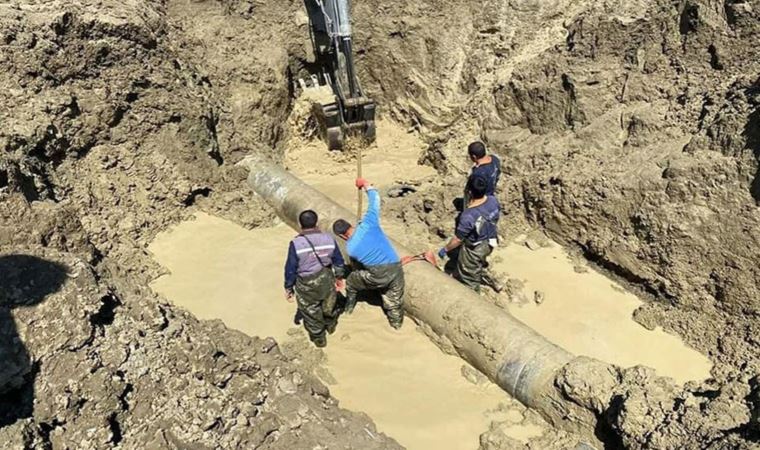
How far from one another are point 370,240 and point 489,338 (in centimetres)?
147

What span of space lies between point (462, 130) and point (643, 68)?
2.77 m

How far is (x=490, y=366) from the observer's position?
558 cm

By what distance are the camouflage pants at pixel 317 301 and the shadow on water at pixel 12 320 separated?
7.13ft

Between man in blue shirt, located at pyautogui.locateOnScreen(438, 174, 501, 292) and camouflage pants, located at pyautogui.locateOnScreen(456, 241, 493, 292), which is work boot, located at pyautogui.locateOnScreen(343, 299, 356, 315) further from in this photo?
camouflage pants, located at pyautogui.locateOnScreen(456, 241, 493, 292)

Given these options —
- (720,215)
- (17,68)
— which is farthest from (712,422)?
(17,68)

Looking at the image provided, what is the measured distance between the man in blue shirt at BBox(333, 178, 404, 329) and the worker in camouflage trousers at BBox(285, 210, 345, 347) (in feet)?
0.64

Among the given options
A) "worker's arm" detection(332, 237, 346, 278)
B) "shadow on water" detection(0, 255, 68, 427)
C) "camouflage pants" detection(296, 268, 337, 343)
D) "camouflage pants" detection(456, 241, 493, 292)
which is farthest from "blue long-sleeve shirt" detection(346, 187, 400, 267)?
"shadow on water" detection(0, 255, 68, 427)

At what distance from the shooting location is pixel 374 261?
19.4 feet

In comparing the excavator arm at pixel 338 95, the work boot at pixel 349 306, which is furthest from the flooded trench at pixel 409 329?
the excavator arm at pixel 338 95

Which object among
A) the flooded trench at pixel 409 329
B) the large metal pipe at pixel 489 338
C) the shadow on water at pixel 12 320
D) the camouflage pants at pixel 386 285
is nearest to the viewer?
the shadow on water at pixel 12 320

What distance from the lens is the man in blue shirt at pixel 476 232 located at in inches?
250

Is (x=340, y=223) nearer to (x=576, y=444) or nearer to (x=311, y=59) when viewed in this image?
(x=576, y=444)

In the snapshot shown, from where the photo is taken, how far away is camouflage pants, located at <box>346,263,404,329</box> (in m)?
6.00

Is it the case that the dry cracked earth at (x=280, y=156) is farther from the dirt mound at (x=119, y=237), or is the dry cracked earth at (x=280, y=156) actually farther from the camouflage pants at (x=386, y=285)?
the camouflage pants at (x=386, y=285)
